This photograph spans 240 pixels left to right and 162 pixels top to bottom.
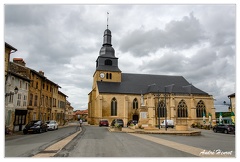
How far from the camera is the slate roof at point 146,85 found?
150 feet

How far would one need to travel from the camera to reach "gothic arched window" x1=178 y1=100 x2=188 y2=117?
4322 centimetres

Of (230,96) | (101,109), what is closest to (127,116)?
(101,109)

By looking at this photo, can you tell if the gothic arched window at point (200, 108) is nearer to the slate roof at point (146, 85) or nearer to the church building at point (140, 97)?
the church building at point (140, 97)

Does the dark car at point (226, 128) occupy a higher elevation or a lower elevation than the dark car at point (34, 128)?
lower

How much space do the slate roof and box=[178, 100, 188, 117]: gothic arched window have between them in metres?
2.63

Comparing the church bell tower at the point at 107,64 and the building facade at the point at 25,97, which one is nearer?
the building facade at the point at 25,97

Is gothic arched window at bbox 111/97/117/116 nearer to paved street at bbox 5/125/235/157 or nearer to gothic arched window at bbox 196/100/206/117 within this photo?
gothic arched window at bbox 196/100/206/117

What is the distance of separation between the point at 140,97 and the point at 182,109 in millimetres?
9030

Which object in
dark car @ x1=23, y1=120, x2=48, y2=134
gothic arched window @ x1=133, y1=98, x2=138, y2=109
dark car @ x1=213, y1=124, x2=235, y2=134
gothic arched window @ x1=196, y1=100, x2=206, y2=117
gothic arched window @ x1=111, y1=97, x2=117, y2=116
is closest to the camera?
dark car @ x1=23, y1=120, x2=48, y2=134

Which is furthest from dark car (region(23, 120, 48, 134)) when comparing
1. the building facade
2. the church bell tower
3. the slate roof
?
the church bell tower

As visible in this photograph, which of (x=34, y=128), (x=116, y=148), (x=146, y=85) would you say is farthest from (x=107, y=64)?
(x=116, y=148)

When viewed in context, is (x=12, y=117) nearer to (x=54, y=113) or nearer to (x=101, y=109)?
(x=54, y=113)

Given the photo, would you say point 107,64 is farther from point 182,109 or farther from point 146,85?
point 182,109

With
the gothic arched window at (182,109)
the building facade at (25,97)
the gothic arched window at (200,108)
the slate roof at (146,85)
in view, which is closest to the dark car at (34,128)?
the building facade at (25,97)
